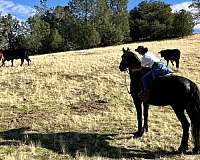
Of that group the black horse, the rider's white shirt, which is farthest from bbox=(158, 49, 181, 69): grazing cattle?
the black horse

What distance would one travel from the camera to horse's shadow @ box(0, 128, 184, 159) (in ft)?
46.9

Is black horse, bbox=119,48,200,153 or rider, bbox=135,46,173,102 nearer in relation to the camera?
black horse, bbox=119,48,200,153

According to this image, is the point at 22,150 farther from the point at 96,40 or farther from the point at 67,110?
the point at 96,40

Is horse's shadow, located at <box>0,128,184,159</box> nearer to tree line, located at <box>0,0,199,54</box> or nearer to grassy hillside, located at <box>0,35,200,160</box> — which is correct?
grassy hillside, located at <box>0,35,200,160</box>

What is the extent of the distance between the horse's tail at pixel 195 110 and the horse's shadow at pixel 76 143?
2.66 ft

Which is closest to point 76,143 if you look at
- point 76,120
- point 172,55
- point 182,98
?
point 76,120

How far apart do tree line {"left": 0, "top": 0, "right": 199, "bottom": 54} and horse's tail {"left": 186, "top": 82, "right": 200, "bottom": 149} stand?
214 ft

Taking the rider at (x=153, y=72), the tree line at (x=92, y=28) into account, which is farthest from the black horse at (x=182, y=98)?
the tree line at (x=92, y=28)

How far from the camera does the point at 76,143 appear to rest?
15508mm

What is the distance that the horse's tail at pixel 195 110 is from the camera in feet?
46.0

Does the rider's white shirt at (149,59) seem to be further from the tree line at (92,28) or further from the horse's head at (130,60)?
the tree line at (92,28)

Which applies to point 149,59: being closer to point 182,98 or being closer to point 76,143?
point 182,98

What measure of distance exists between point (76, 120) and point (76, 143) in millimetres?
2901

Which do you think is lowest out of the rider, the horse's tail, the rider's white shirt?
the horse's tail
